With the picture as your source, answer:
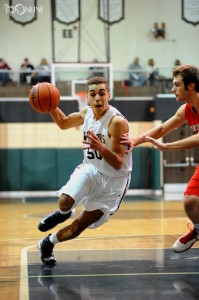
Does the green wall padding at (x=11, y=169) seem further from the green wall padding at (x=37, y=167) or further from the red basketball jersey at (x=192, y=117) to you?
the red basketball jersey at (x=192, y=117)

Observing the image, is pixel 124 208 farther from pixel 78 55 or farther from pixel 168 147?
pixel 168 147

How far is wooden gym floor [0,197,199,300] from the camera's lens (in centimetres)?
536

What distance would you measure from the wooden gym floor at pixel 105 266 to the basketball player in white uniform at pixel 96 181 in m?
0.45

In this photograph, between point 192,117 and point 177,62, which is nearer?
point 192,117

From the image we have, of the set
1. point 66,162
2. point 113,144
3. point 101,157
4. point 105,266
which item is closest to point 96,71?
point 66,162

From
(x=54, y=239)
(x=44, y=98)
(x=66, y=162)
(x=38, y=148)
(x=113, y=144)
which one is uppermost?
(x=44, y=98)

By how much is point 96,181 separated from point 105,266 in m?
0.97

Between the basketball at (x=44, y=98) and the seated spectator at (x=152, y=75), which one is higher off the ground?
the seated spectator at (x=152, y=75)

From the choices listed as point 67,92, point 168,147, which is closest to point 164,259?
point 168,147

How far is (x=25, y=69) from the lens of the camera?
20.6m

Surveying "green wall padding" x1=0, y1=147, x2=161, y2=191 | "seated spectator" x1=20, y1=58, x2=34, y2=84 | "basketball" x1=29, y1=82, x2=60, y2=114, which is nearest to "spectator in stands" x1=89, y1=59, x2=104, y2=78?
"seated spectator" x1=20, y1=58, x2=34, y2=84

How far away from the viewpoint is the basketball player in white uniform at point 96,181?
6.59 m

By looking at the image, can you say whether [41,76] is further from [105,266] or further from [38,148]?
[105,266]

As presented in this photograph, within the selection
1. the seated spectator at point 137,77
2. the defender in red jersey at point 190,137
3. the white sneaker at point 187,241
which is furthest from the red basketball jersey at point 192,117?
the seated spectator at point 137,77
